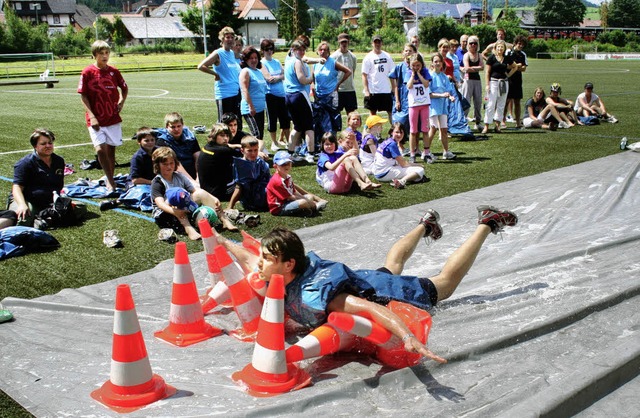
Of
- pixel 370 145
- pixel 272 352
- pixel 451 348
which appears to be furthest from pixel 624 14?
pixel 272 352

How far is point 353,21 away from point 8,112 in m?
175

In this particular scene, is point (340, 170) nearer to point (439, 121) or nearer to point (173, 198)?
point (173, 198)

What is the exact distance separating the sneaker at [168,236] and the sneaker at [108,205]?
4.98 ft

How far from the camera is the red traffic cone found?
4.87 metres

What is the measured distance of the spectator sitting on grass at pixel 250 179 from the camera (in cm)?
799

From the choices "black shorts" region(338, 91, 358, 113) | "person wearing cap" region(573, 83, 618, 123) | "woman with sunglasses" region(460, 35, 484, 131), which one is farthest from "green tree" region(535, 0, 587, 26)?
"black shorts" region(338, 91, 358, 113)

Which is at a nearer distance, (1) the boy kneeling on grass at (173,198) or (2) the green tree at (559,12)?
(1) the boy kneeling on grass at (173,198)

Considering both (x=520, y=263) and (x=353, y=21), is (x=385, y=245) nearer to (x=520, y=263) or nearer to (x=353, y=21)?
(x=520, y=263)

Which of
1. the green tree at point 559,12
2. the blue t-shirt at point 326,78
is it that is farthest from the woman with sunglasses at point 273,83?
the green tree at point 559,12

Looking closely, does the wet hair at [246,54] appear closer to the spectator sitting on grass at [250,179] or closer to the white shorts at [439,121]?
the white shorts at [439,121]

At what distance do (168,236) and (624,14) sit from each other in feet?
431

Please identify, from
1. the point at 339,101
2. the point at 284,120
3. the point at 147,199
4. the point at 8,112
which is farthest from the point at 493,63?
the point at 8,112

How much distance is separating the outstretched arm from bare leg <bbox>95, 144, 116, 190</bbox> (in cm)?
553

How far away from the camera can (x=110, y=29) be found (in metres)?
123
